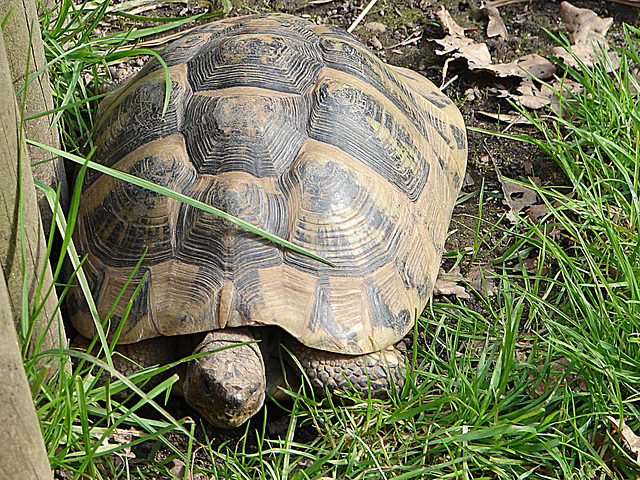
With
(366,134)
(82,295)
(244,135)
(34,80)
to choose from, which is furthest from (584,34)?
(82,295)

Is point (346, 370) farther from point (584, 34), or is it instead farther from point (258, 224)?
point (584, 34)

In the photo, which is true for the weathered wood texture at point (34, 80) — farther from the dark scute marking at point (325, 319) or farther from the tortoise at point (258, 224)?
the dark scute marking at point (325, 319)

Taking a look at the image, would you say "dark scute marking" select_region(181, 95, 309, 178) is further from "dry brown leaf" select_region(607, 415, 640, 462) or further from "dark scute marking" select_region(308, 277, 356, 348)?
"dry brown leaf" select_region(607, 415, 640, 462)

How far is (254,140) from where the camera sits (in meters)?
2.83

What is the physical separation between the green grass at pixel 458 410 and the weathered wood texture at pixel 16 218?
0.43 ft

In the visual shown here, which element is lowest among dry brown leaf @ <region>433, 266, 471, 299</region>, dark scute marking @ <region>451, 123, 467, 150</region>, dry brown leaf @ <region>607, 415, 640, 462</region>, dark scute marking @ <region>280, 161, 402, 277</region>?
dry brown leaf @ <region>433, 266, 471, 299</region>

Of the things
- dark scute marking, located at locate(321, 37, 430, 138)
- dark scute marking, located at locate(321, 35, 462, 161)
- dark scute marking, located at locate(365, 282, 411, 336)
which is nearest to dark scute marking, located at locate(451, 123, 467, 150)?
dark scute marking, located at locate(321, 35, 462, 161)

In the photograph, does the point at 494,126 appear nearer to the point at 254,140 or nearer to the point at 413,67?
the point at 413,67

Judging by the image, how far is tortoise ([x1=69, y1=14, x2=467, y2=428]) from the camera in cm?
270

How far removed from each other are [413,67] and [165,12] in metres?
1.75

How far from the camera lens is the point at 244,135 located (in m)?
2.84

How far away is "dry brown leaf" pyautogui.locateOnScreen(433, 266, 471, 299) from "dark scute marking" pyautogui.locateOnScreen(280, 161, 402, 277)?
0.59 metres

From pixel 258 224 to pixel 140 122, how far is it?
0.77 m

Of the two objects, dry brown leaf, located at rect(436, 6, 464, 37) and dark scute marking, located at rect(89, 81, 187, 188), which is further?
dry brown leaf, located at rect(436, 6, 464, 37)
